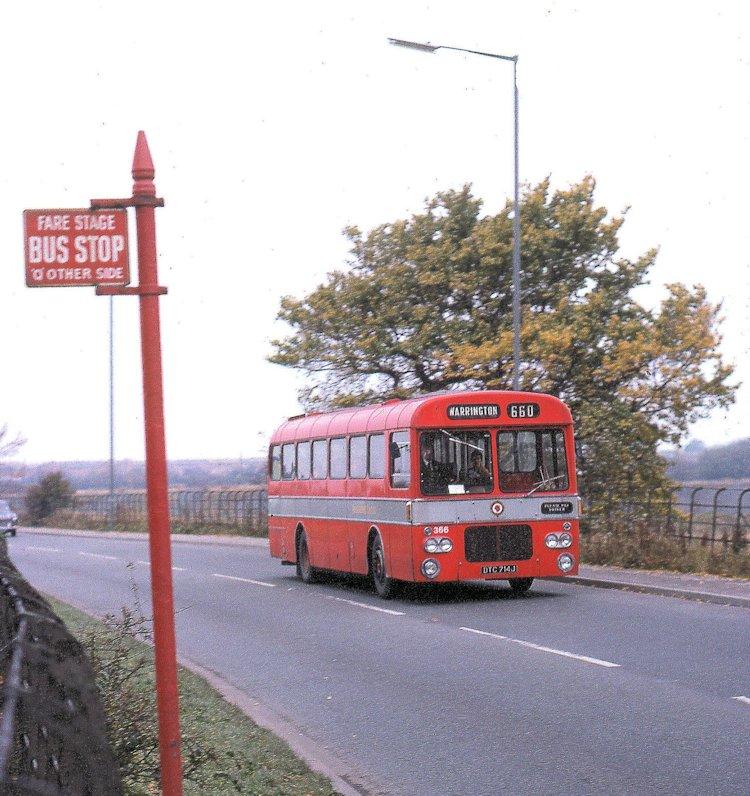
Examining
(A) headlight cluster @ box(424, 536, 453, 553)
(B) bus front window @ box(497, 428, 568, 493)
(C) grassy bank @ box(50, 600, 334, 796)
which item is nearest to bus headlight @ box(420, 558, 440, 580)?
(A) headlight cluster @ box(424, 536, 453, 553)

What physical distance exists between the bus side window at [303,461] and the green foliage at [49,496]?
47722mm

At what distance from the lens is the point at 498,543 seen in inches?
786

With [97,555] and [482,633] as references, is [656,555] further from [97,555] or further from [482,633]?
[97,555]

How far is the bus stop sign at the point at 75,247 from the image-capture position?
5.71 m

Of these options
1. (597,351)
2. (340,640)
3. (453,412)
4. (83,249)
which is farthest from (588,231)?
(83,249)

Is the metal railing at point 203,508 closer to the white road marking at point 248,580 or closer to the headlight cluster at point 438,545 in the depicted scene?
the white road marking at point 248,580

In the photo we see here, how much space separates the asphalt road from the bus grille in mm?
645

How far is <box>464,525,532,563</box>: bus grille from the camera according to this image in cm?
1984

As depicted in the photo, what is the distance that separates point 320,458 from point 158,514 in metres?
18.8

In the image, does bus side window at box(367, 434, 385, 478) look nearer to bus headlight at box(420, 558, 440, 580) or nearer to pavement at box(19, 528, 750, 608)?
bus headlight at box(420, 558, 440, 580)

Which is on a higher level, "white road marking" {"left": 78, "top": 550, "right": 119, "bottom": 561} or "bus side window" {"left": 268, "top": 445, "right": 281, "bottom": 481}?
"bus side window" {"left": 268, "top": 445, "right": 281, "bottom": 481}

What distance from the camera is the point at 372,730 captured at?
10.2 metres

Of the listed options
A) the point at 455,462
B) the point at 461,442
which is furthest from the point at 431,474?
the point at 461,442

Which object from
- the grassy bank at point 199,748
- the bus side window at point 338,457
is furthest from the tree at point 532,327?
the grassy bank at point 199,748
